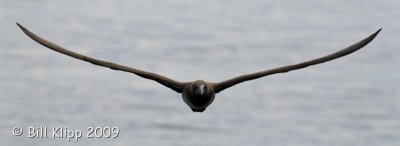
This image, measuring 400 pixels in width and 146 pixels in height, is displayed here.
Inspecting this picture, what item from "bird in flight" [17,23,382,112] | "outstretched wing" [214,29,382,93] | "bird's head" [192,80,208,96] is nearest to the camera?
"bird in flight" [17,23,382,112]

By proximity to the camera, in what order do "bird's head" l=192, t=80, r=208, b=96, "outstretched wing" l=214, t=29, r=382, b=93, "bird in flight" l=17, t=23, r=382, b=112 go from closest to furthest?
"bird in flight" l=17, t=23, r=382, b=112 < "bird's head" l=192, t=80, r=208, b=96 < "outstretched wing" l=214, t=29, r=382, b=93

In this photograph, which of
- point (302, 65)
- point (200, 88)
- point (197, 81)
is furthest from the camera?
point (302, 65)

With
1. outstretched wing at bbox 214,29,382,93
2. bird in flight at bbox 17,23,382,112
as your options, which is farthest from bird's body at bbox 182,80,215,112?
outstretched wing at bbox 214,29,382,93

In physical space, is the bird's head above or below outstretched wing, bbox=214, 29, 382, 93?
below

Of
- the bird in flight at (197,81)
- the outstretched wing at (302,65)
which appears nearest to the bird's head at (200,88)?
the bird in flight at (197,81)

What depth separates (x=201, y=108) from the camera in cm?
2858

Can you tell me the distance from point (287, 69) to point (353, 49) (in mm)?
1402

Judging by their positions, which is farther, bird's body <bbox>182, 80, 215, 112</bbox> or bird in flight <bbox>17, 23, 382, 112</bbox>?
bird's body <bbox>182, 80, 215, 112</bbox>

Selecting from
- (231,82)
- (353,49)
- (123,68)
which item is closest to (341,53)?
(353,49)

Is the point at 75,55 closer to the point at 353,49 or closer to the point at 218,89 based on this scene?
the point at 218,89

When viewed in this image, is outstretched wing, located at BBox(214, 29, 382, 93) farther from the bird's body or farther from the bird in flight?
the bird's body

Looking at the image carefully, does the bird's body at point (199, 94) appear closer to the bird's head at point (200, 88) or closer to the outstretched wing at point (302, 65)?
the bird's head at point (200, 88)

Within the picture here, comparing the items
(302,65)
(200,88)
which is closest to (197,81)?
(200,88)

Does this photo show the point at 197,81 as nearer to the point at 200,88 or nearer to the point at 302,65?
the point at 200,88
